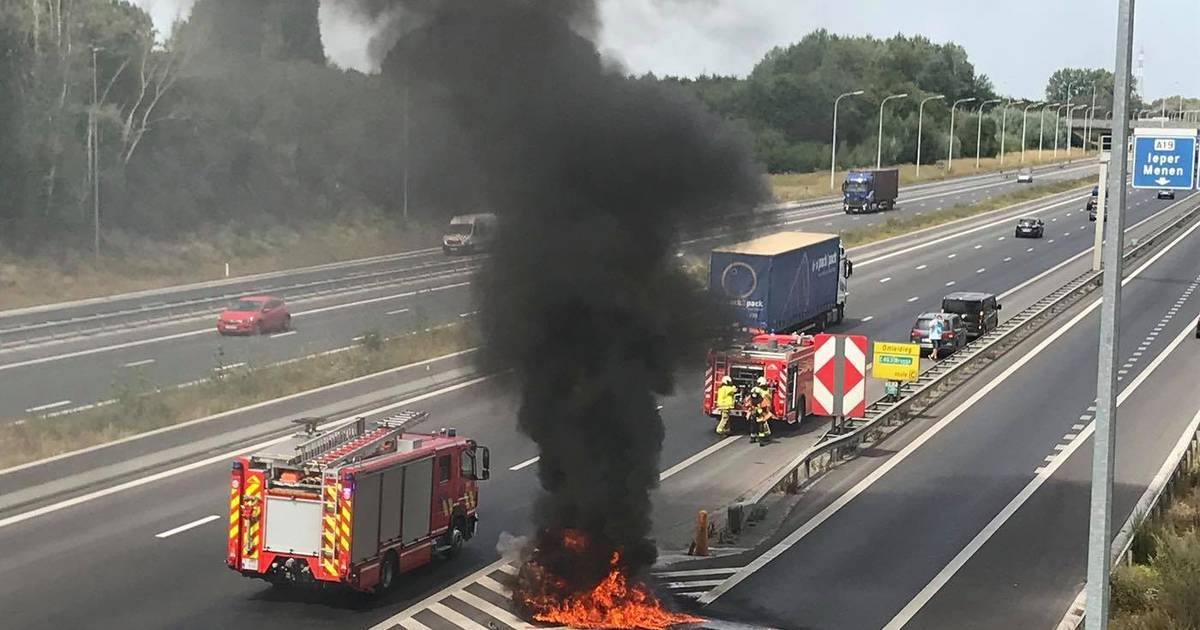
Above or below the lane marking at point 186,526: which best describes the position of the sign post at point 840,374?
above

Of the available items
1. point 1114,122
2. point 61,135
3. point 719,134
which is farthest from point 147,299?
point 1114,122

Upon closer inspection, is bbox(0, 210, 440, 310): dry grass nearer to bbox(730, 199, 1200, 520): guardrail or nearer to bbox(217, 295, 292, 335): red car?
bbox(217, 295, 292, 335): red car

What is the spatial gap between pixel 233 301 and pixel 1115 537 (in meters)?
33.3

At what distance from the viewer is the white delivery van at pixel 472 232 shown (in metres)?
18.8

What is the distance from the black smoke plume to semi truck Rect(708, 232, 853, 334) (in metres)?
17.3

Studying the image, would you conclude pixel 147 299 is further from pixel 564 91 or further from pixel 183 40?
pixel 564 91

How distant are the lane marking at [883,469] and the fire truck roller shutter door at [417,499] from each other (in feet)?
14.6

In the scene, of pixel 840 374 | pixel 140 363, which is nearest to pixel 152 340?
pixel 140 363

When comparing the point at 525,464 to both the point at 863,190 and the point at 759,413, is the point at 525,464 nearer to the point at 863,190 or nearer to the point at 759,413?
the point at 759,413

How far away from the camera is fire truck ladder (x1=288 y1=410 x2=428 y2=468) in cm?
1950

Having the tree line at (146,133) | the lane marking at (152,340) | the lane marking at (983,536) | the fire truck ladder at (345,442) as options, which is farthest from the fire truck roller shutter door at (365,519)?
the tree line at (146,133)

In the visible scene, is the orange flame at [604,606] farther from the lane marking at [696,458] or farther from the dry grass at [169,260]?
the dry grass at [169,260]

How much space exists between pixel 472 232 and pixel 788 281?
25668 mm

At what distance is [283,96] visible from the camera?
2237 inches
